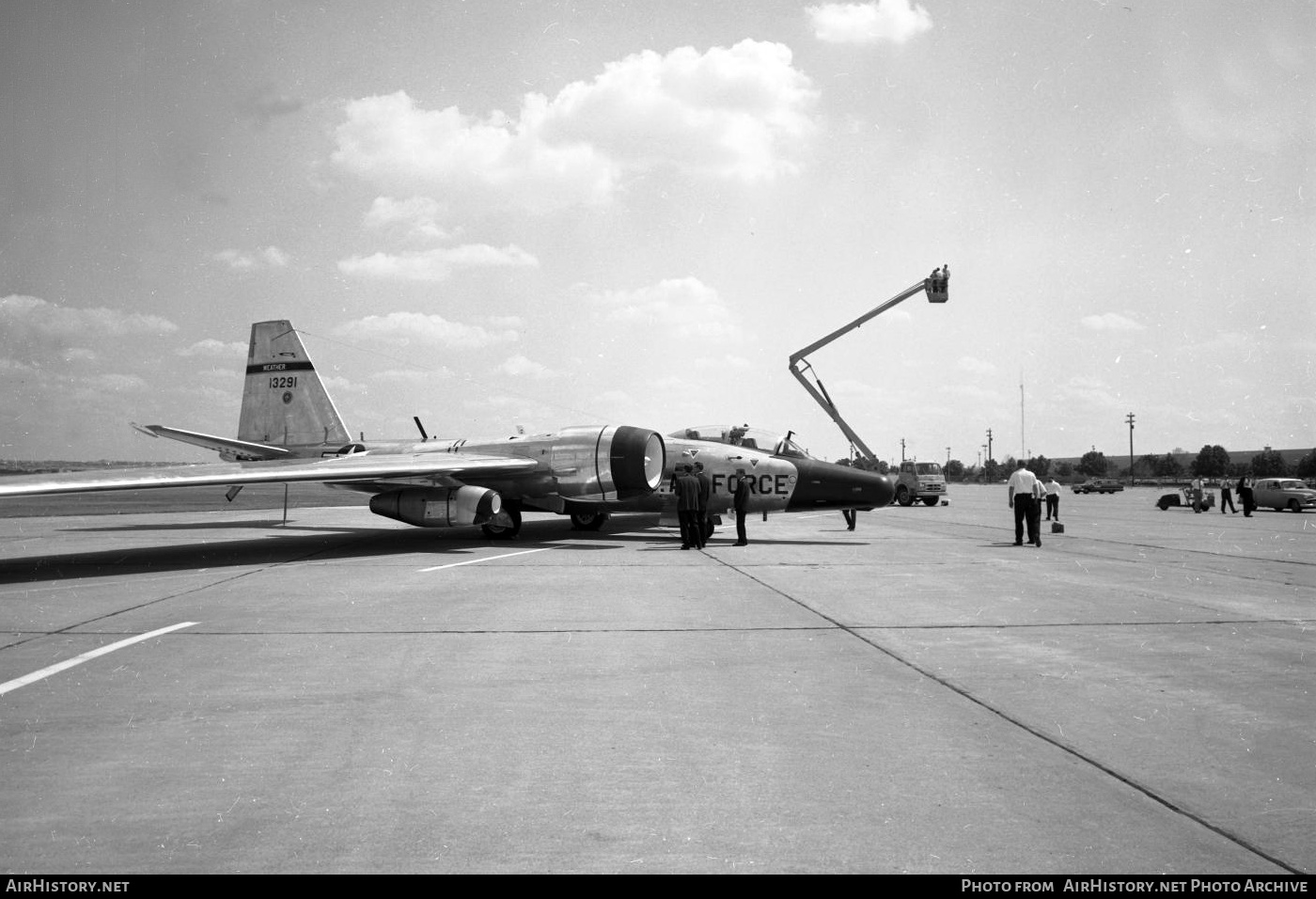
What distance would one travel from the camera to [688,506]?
15.0m

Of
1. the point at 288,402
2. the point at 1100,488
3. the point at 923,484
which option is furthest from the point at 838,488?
the point at 1100,488

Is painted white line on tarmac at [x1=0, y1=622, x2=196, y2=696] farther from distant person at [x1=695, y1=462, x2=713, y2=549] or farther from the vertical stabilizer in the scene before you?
the vertical stabilizer

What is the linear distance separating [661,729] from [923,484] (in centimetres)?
3628

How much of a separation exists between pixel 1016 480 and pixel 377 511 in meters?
12.4

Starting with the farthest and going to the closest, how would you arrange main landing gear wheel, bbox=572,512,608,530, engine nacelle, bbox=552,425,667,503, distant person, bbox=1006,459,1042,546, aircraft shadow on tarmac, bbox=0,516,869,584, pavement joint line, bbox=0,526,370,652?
1. main landing gear wheel, bbox=572,512,608,530
2. engine nacelle, bbox=552,425,667,503
3. distant person, bbox=1006,459,1042,546
4. aircraft shadow on tarmac, bbox=0,516,869,584
5. pavement joint line, bbox=0,526,370,652

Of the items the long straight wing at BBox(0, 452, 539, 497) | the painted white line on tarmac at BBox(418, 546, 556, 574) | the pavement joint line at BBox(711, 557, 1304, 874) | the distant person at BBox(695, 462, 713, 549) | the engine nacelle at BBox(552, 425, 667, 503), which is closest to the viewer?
the pavement joint line at BBox(711, 557, 1304, 874)

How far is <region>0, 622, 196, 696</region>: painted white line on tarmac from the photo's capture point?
5184 millimetres

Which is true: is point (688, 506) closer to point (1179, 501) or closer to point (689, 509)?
point (689, 509)

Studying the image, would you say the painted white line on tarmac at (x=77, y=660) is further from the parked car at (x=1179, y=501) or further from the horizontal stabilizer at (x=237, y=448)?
the parked car at (x=1179, y=501)

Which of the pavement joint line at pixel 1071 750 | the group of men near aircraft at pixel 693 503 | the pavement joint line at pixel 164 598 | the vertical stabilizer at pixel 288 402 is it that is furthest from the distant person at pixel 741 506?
the vertical stabilizer at pixel 288 402

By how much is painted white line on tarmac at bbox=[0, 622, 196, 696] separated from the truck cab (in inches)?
1367

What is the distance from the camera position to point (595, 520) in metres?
19.4

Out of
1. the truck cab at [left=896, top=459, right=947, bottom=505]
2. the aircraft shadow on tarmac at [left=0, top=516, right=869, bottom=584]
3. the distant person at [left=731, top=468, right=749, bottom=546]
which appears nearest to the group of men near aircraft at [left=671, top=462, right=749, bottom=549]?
the distant person at [left=731, top=468, right=749, bottom=546]
